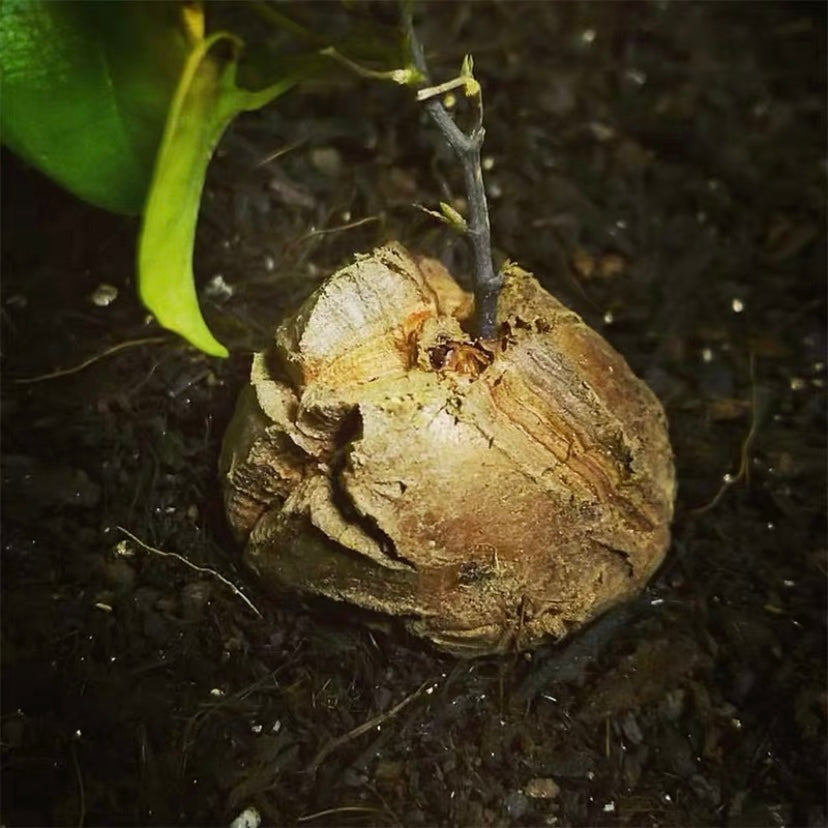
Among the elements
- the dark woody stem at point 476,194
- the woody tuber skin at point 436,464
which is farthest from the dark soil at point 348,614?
the dark woody stem at point 476,194

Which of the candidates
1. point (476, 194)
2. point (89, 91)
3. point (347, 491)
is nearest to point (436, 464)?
point (347, 491)

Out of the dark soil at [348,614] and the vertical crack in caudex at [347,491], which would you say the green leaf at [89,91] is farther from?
the vertical crack in caudex at [347,491]

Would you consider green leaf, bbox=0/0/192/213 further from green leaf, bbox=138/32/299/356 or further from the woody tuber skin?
the woody tuber skin

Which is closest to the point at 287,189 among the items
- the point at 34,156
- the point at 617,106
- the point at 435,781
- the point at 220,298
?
the point at 220,298

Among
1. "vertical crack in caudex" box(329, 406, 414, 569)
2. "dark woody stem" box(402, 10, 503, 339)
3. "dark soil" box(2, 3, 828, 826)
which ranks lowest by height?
"dark soil" box(2, 3, 828, 826)

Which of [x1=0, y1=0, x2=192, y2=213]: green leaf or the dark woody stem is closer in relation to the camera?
the dark woody stem

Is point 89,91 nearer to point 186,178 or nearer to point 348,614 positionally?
point 186,178

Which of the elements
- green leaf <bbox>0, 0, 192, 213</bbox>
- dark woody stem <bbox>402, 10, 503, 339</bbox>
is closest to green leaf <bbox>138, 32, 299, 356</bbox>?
green leaf <bbox>0, 0, 192, 213</bbox>

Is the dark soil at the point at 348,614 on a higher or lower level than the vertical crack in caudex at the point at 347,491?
lower
